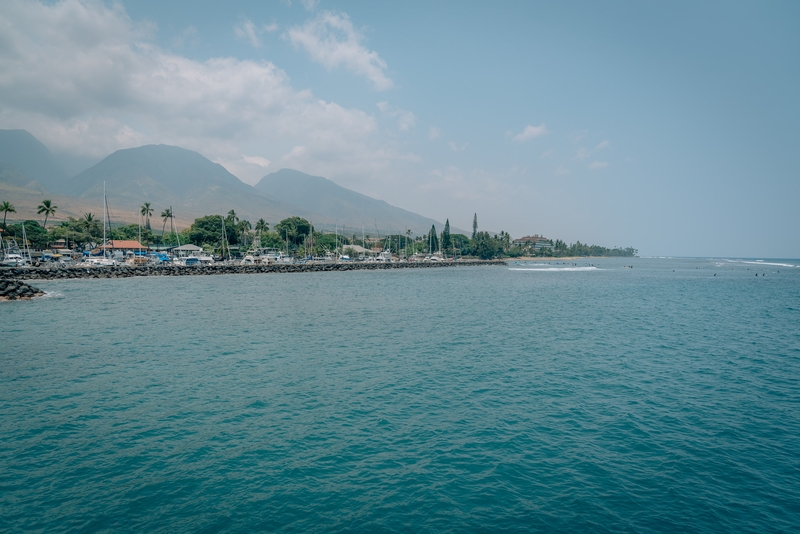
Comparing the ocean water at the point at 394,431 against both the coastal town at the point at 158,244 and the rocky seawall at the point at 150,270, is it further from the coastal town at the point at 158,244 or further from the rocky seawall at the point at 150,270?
the coastal town at the point at 158,244

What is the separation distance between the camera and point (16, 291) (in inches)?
1772

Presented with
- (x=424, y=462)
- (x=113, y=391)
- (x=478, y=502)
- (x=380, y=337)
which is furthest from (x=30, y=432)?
(x=380, y=337)

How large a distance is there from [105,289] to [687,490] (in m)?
61.7

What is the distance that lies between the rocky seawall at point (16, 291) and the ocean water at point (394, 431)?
21.3 m

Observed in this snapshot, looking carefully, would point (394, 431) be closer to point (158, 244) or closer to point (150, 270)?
point (150, 270)

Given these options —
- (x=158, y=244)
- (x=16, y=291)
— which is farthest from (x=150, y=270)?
(x=158, y=244)

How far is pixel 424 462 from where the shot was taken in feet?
37.4

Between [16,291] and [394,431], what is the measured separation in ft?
164

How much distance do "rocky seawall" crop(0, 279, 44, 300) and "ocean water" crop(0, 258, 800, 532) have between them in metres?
21.3

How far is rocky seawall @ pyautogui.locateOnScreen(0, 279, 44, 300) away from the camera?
44094 millimetres

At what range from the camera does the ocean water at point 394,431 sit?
933cm

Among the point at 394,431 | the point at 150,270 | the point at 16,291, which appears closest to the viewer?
the point at 394,431

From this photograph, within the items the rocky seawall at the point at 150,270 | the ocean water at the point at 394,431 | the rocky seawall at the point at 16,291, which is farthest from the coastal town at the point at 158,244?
the ocean water at the point at 394,431

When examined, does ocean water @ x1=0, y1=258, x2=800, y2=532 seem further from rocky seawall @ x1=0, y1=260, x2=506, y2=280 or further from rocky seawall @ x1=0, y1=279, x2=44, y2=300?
rocky seawall @ x1=0, y1=260, x2=506, y2=280
